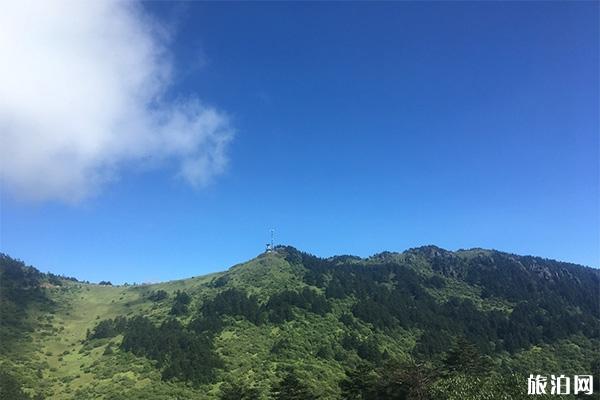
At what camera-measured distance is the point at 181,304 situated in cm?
16812

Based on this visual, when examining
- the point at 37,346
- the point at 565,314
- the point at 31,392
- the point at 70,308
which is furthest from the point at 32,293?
the point at 565,314

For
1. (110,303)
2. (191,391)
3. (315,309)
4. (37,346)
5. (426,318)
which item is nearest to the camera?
(191,391)

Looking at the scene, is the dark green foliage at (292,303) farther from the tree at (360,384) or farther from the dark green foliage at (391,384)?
the dark green foliage at (391,384)

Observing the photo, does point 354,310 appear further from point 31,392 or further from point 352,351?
point 31,392

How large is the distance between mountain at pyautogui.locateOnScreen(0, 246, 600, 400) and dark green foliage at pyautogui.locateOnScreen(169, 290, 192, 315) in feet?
2.24

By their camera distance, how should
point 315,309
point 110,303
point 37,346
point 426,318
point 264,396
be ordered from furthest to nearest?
point 110,303
point 426,318
point 315,309
point 37,346
point 264,396

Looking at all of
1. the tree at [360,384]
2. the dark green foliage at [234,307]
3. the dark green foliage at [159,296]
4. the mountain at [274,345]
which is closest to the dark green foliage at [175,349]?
the mountain at [274,345]

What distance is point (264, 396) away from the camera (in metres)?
95.4

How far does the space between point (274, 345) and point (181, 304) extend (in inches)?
2097

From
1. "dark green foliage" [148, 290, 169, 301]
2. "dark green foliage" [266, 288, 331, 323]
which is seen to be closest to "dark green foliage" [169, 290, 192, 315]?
"dark green foliage" [148, 290, 169, 301]

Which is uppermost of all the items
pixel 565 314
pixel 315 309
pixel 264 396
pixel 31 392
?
pixel 565 314

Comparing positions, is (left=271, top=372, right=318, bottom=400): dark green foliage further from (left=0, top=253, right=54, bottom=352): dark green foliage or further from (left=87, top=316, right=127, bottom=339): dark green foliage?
(left=87, top=316, right=127, bottom=339): dark green foliage

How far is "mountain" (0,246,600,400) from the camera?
83938 millimetres

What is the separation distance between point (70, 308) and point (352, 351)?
115m
